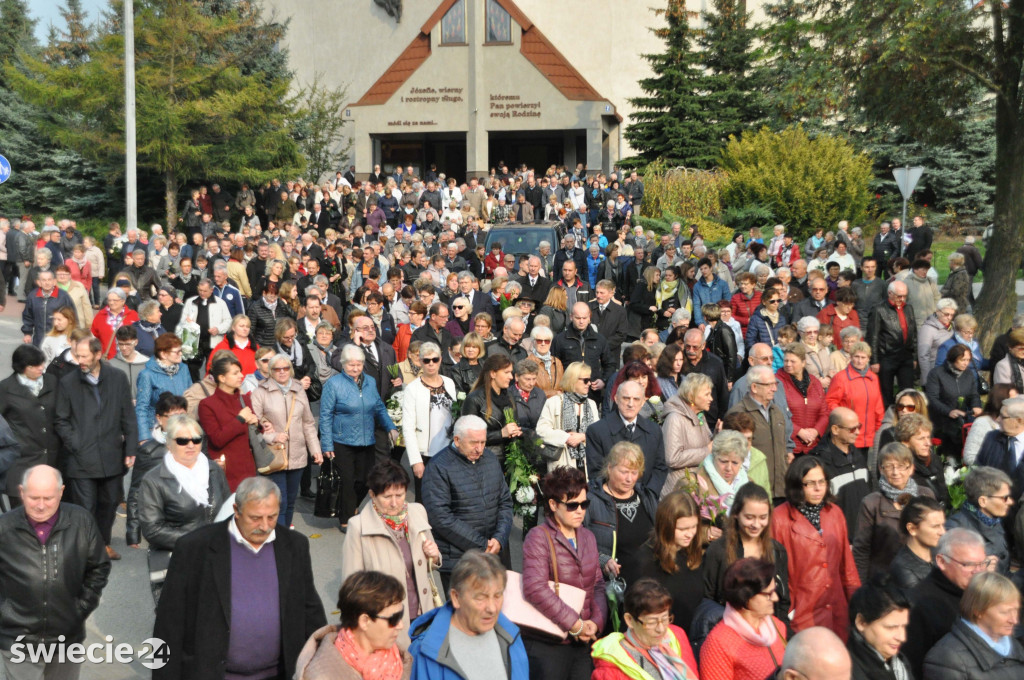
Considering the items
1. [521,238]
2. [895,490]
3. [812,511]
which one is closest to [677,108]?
[521,238]

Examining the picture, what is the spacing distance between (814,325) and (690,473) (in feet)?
11.6

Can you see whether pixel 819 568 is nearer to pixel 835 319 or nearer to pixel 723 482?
pixel 723 482

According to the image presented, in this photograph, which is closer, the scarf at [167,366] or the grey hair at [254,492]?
the grey hair at [254,492]

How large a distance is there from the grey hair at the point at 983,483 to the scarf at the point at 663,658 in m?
2.59

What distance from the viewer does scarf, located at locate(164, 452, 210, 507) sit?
633 centimetres

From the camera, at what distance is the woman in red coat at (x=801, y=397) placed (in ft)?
30.3

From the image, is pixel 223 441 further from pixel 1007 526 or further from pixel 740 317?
pixel 740 317

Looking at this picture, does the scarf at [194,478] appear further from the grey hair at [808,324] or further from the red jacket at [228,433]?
the grey hair at [808,324]

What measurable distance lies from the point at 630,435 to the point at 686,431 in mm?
455

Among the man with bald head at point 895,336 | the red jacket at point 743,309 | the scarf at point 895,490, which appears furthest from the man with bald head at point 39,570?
the red jacket at point 743,309

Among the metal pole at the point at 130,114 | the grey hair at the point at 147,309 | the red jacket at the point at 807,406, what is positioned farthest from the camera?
the metal pole at the point at 130,114

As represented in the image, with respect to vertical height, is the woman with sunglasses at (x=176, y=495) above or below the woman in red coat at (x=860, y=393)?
below

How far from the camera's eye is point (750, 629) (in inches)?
202

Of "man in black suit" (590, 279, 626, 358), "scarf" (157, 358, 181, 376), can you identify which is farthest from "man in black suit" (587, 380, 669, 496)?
"man in black suit" (590, 279, 626, 358)
